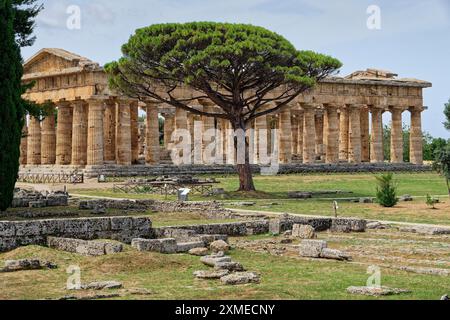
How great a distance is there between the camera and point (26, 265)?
16.0 m

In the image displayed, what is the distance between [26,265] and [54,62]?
51060 millimetres

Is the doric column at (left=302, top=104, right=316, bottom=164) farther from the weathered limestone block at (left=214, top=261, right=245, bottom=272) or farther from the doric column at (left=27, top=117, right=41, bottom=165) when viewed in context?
the weathered limestone block at (left=214, top=261, right=245, bottom=272)

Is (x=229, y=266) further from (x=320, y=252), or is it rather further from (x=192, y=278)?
(x=320, y=252)

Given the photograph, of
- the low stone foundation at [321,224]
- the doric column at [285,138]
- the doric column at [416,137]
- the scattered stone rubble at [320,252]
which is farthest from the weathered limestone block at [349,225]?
the doric column at [416,137]

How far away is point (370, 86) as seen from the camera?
252 ft

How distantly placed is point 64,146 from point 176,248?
47.3 metres

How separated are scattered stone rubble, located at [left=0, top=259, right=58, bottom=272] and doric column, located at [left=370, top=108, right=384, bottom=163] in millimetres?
63300

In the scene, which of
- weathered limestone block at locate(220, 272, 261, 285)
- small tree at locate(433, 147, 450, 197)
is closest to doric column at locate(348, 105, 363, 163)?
small tree at locate(433, 147, 450, 197)

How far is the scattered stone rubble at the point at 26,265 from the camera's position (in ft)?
52.0

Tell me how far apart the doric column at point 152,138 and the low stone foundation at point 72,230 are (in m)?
43.4

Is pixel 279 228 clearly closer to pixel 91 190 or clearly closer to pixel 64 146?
pixel 91 190

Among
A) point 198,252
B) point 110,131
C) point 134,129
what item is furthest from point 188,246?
point 110,131

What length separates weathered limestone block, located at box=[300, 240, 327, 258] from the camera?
18.0 meters
